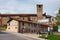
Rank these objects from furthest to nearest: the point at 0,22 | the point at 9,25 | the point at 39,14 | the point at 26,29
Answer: the point at 0,22 < the point at 39,14 < the point at 9,25 < the point at 26,29

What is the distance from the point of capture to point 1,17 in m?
127

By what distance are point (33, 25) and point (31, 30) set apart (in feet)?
10.9

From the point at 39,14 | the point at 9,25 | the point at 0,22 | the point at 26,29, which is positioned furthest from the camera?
the point at 0,22

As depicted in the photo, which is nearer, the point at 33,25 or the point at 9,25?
the point at 33,25

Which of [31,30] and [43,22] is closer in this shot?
[31,30]

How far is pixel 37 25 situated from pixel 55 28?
6996 mm

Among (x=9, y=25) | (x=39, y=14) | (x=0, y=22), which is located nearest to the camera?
(x=9, y=25)

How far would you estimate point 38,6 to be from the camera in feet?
362

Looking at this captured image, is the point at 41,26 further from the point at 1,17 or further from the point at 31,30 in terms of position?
the point at 1,17

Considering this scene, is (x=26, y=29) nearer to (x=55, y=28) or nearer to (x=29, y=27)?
(x=29, y=27)

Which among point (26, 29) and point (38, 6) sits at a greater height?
point (38, 6)

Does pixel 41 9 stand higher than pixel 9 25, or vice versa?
pixel 41 9

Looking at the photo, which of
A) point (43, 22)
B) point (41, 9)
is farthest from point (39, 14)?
point (43, 22)

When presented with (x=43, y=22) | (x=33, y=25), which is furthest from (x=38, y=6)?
(x=33, y=25)
